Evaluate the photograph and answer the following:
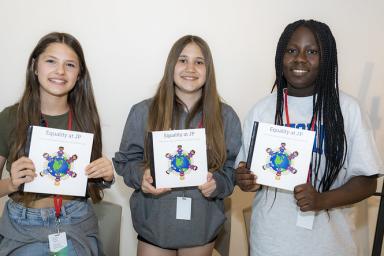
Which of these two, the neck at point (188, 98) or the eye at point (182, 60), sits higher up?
the eye at point (182, 60)

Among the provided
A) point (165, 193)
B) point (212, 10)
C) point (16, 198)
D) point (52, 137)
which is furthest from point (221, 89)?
point (16, 198)

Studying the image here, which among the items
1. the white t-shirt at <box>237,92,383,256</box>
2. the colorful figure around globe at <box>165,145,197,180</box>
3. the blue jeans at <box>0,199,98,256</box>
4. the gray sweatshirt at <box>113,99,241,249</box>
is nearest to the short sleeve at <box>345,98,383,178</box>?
the white t-shirt at <box>237,92,383,256</box>

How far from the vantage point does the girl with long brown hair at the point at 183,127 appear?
2.17 m

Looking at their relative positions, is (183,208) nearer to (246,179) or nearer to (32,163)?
(246,179)

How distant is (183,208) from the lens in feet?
7.04

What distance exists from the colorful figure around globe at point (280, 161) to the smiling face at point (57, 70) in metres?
1.20

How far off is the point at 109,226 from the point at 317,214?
1.45 m

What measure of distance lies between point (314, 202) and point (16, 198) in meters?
1.60

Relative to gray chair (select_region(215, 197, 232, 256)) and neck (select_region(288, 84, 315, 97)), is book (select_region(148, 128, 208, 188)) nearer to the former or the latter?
neck (select_region(288, 84, 315, 97))

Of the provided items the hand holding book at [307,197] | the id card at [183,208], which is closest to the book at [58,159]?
the id card at [183,208]

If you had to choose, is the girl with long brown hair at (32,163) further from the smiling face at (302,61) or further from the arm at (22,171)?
the smiling face at (302,61)

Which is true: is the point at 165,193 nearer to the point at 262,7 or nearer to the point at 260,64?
the point at 260,64

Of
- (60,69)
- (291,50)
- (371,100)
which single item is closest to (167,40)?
(60,69)

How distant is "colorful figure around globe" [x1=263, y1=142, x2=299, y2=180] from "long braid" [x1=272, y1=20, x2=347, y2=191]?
0.16 m
